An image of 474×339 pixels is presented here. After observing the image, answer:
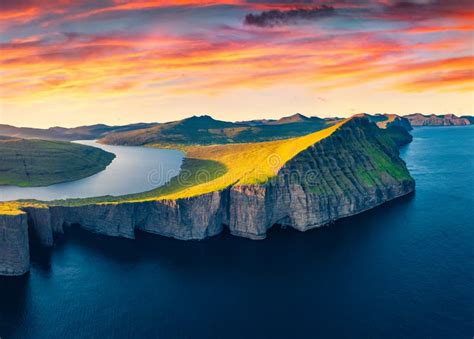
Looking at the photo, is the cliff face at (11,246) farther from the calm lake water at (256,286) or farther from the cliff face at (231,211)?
the cliff face at (231,211)

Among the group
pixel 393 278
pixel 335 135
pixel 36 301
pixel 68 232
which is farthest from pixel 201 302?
pixel 335 135

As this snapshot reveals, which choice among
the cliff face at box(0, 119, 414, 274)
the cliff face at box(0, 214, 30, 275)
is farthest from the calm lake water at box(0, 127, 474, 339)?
the cliff face at box(0, 119, 414, 274)

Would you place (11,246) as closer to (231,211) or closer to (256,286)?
(231,211)

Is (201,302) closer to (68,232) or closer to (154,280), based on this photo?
(154,280)

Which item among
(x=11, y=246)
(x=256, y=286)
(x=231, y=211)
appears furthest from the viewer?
(x=231, y=211)

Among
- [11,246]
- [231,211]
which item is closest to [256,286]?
[231,211]

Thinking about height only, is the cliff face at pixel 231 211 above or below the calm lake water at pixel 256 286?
above

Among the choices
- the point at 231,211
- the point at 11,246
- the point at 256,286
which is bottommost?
the point at 256,286

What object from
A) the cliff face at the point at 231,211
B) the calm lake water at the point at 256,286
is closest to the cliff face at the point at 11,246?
the calm lake water at the point at 256,286
